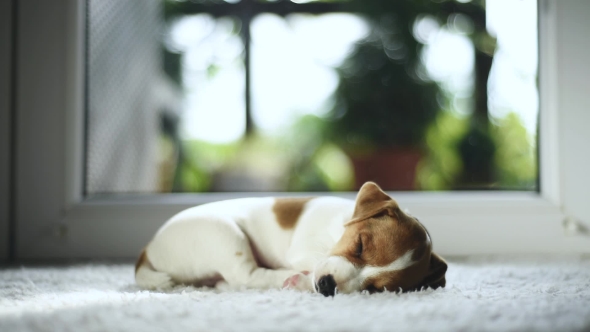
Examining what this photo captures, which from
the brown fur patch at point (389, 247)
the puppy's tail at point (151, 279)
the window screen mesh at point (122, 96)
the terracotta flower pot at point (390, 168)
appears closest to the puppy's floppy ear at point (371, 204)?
the brown fur patch at point (389, 247)

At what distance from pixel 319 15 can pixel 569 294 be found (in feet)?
9.65

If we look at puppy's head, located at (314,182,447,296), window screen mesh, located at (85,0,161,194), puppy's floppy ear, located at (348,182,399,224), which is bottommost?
puppy's head, located at (314,182,447,296)

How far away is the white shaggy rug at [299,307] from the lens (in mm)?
1039

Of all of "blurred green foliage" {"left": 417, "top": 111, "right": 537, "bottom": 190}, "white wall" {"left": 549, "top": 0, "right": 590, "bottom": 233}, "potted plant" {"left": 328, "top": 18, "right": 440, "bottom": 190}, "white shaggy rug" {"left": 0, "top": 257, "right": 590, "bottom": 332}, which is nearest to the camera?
"white shaggy rug" {"left": 0, "top": 257, "right": 590, "bottom": 332}

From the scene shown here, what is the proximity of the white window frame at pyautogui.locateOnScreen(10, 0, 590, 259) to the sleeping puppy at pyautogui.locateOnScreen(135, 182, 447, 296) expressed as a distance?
681 mm

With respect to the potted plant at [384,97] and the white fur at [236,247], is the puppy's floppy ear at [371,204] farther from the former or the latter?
the potted plant at [384,97]

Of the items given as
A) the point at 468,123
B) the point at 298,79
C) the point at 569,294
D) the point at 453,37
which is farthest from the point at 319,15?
the point at 569,294

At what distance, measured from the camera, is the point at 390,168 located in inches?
145

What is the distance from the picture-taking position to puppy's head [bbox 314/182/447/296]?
147 centimetres

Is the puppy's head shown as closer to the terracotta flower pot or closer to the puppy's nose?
the puppy's nose

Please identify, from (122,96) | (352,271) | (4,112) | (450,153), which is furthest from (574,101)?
(4,112)

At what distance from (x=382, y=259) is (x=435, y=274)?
0.63ft

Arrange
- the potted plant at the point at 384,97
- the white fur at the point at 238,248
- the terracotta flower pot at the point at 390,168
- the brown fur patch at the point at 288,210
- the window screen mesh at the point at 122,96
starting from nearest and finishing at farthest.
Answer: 1. the white fur at the point at 238,248
2. the brown fur patch at the point at 288,210
3. the window screen mesh at the point at 122,96
4. the terracotta flower pot at the point at 390,168
5. the potted plant at the point at 384,97

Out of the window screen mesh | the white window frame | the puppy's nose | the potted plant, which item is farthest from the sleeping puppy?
the potted plant
